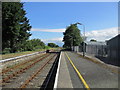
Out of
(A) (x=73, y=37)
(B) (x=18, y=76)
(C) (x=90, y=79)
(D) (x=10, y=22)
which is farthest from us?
(A) (x=73, y=37)

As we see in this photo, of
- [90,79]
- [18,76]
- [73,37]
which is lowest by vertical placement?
[18,76]

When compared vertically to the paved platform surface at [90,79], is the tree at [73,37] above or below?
above

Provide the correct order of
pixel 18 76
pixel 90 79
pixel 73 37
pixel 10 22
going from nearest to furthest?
pixel 90 79
pixel 18 76
pixel 10 22
pixel 73 37

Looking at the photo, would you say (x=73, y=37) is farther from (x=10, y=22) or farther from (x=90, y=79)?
(x=90, y=79)

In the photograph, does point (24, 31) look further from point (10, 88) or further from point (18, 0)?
point (10, 88)

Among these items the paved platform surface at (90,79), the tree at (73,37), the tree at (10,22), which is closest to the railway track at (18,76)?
the paved platform surface at (90,79)

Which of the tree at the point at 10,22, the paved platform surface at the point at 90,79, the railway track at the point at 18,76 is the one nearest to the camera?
the paved platform surface at the point at 90,79

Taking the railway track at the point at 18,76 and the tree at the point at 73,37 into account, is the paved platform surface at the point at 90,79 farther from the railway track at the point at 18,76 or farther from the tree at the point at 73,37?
the tree at the point at 73,37

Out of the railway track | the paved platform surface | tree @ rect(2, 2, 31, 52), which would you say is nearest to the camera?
the paved platform surface

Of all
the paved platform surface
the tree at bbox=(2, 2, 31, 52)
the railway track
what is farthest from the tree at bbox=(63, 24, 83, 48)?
the paved platform surface

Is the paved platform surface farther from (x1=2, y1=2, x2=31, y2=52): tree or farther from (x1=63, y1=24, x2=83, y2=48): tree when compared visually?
(x1=63, y1=24, x2=83, y2=48): tree

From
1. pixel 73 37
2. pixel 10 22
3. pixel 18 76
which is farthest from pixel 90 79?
pixel 73 37

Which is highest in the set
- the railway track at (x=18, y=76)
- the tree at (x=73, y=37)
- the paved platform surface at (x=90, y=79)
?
the tree at (x=73, y=37)

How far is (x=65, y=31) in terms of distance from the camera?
107000 mm
